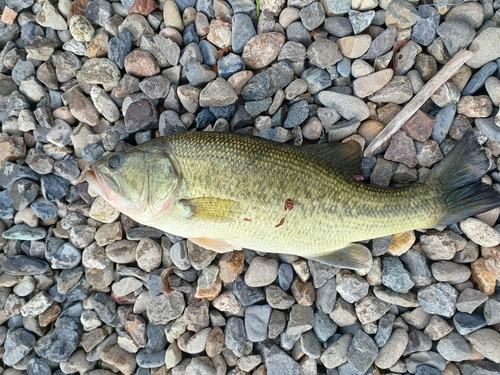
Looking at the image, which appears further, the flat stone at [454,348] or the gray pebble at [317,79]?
the gray pebble at [317,79]

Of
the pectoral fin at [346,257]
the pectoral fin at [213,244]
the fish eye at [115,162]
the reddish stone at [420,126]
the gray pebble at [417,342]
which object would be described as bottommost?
the gray pebble at [417,342]

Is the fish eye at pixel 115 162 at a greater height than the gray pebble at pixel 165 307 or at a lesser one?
greater

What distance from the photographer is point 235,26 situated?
3682 mm

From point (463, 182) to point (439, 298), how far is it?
1079 mm

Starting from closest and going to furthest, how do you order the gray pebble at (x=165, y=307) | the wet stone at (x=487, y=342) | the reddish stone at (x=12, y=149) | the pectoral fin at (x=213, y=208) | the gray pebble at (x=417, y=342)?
1. the pectoral fin at (x=213, y=208)
2. the wet stone at (x=487, y=342)
3. the gray pebble at (x=417, y=342)
4. the gray pebble at (x=165, y=307)
5. the reddish stone at (x=12, y=149)

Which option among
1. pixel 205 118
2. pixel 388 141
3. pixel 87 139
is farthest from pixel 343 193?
pixel 87 139

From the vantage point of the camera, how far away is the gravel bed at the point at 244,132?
361 centimetres

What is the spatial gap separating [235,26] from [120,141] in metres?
1.54

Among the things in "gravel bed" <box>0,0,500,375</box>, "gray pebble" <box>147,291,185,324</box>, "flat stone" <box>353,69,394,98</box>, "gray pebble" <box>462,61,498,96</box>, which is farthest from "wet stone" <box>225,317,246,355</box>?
"gray pebble" <box>462,61,498,96</box>

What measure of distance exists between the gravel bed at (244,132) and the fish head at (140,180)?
1.71ft

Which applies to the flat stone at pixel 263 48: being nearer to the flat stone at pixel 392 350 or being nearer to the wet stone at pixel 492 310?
the flat stone at pixel 392 350

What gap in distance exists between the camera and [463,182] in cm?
341

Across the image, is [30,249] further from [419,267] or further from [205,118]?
[419,267]

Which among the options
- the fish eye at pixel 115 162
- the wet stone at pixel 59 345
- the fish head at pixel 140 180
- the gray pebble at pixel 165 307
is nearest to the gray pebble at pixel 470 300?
the gray pebble at pixel 165 307
